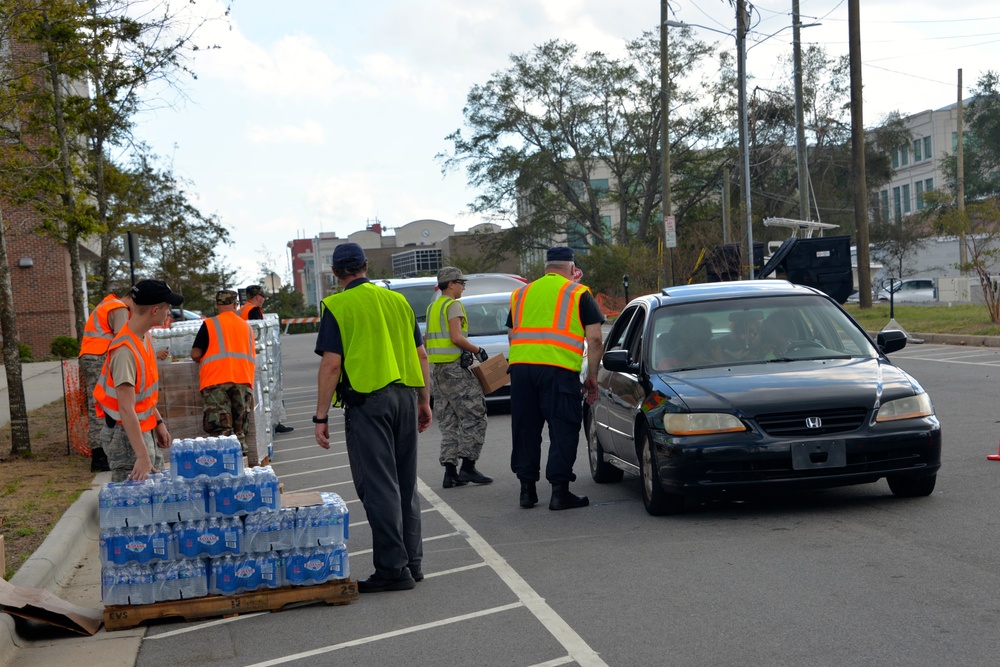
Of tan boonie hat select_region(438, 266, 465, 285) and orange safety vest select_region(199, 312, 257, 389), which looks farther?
tan boonie hat select_region(438, 266, 465, 285)

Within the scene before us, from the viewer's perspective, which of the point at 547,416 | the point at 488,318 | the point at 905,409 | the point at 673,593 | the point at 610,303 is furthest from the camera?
the point at 610,303

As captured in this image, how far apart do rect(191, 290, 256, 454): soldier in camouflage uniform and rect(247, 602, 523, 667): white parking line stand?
5.25 meters

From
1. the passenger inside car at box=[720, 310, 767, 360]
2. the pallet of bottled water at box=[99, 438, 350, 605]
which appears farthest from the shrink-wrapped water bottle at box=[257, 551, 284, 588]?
the passenger inside car at box=[720, 310, 767, 360]

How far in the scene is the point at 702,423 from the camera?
25.7ft

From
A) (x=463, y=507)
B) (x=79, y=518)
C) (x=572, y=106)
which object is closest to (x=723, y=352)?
(x=463, y=507)

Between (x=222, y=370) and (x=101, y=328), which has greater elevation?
(x=101, y=328)

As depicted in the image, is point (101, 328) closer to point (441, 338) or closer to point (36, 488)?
point (36, 488)

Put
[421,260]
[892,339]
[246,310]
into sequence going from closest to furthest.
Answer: [892,339]
[246,310]
[421,260]

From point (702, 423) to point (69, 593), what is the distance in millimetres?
4099

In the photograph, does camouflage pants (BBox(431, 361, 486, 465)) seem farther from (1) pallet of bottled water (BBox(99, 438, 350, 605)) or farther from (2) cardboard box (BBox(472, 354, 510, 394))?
(1) pallet of bottled water (BBox(99, 438, 350, 605))

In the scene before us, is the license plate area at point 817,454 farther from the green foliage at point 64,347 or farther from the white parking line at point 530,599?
the green foliage at point 64,347

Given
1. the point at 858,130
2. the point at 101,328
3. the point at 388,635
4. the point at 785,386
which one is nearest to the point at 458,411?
the point at 101,328

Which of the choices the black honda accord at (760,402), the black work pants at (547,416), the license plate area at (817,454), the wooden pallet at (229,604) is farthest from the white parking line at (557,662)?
the black work pants at (547,416)

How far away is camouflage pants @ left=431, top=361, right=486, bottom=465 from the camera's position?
10789 mm
